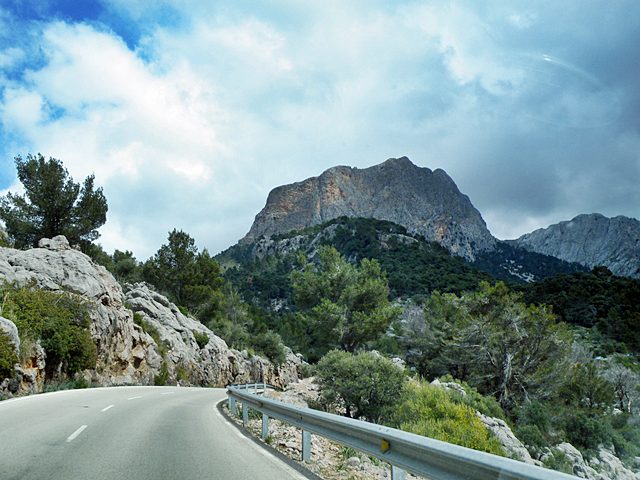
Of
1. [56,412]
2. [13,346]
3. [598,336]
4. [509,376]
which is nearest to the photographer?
[56,412]

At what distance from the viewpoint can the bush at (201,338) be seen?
140 feet

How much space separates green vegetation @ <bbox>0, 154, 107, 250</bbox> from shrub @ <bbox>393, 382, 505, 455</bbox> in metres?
34.9

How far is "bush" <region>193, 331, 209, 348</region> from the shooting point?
1686 inches

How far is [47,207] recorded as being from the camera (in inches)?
1645

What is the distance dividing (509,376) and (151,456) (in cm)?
2593

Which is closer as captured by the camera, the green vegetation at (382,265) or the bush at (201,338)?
the bush at (201,338)

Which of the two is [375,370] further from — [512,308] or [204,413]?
[512,308]

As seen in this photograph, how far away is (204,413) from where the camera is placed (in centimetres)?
1461

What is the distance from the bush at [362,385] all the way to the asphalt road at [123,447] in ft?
26.4

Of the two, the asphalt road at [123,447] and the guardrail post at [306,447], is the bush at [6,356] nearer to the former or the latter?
the asphalt road at [123,447]

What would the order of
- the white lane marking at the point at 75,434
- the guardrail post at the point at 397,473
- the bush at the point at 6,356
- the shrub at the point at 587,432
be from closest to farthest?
1. the guardrail post at the point at 397,473
2. the white lane marking at the point at 75,434
3. the bush at the point at 6,356
4. the shrub at the point at 587,432

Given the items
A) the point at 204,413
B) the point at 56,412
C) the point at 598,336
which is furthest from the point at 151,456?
the point at 598,336

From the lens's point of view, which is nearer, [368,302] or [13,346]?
[13,346]

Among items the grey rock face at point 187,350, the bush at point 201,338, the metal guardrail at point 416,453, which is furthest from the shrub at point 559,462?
the bush at point 201,338
